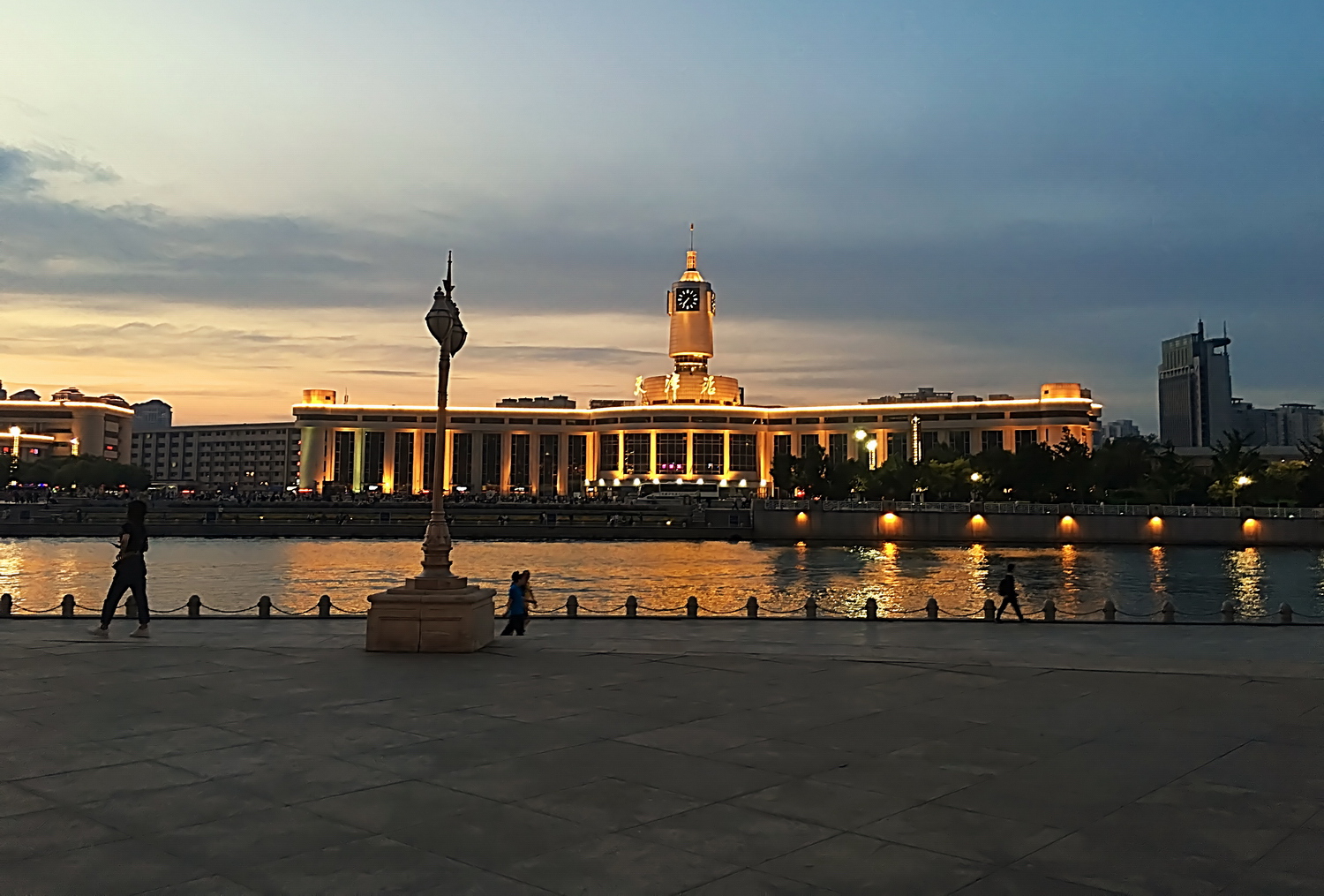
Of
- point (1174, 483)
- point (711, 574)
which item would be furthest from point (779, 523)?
point (1174, 483)

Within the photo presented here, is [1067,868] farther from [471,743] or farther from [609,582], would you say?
[609,582]

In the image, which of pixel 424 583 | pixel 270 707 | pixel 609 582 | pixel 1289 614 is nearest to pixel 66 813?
pixel 270 707

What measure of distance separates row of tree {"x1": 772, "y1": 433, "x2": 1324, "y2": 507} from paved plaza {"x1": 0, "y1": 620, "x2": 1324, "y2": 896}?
110 meters

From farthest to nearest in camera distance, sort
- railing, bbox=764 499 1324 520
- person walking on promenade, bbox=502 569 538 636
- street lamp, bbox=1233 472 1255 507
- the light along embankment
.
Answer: street lamp, bbox=1233 472 1255 507
the light along embankment
railing, bbox=764 499 1324 520
person walking on promenade, bbox=502 569 538 636

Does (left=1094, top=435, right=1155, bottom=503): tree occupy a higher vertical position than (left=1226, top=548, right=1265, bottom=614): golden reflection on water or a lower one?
higher

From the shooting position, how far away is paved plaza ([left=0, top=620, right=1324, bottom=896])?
6621 millimetres

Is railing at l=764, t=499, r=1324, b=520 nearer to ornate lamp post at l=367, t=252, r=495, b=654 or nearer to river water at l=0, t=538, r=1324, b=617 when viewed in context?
river water at l=0, t=538, r=1324, b=617

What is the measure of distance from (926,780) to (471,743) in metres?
4.33

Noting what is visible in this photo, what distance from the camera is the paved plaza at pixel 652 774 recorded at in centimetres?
662

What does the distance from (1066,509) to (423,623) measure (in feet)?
314

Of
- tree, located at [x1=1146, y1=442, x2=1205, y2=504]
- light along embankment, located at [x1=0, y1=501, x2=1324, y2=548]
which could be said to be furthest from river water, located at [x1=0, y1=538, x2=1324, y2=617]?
tree, located at [x1=1146, y1=442, x2=1205, y2=504]

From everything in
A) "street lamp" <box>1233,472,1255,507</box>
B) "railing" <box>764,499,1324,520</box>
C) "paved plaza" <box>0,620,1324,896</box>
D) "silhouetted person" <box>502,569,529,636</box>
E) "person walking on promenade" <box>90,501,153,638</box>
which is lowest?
"paved plaza" <box>0,620,1324,896</box>

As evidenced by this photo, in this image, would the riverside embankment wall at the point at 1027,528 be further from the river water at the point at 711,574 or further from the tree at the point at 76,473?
the tree at the point at 76,473

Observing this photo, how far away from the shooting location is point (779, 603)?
4566 cm
